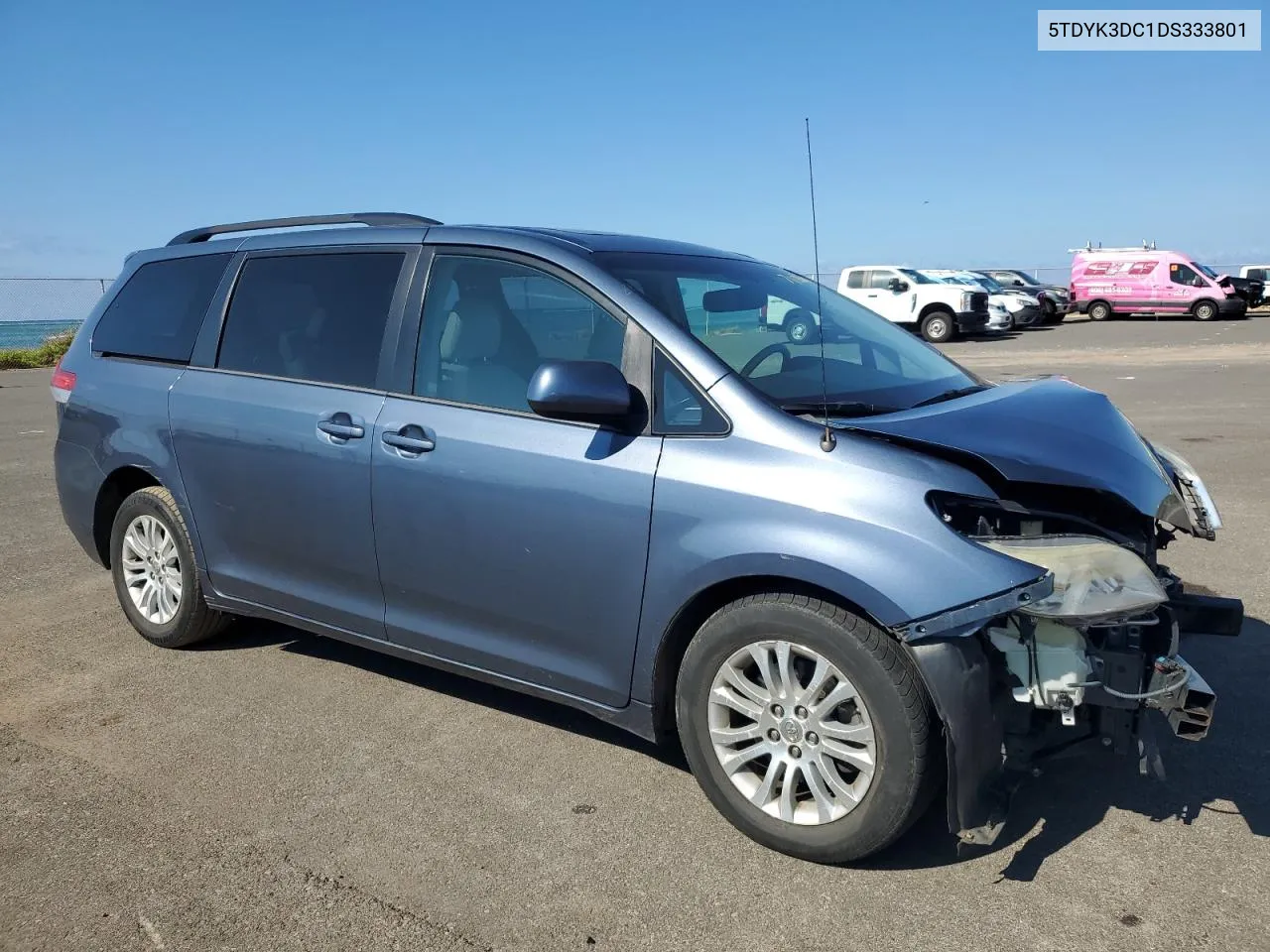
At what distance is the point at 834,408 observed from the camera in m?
3.45

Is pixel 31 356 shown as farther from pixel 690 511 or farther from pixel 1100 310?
pixel 1100 310

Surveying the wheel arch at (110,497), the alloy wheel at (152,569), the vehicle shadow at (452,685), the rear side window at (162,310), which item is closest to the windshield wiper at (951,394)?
the vehicle shadow at (452,685)

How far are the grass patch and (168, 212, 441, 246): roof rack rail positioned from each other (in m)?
22.6

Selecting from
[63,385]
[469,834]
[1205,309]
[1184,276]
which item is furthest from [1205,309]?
[469,834]

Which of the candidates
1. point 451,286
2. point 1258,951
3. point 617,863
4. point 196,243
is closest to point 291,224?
point 196,243

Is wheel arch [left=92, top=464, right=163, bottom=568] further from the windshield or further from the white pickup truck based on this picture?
the white pickup truck

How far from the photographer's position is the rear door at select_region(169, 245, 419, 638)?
407cm

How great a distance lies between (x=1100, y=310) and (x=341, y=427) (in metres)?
35.8

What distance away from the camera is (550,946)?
2766 mm

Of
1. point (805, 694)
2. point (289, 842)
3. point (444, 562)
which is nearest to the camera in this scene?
point (805, 694)

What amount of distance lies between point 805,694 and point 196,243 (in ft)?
12.0

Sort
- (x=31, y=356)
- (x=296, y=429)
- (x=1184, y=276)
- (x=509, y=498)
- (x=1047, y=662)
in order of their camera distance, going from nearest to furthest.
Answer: (x=1047, y=662), (x=509, y=498), (x=296, y=429), (x=31, y=356), (x=1184, y=276)

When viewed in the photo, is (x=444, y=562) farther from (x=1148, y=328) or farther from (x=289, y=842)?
(x=1148, y=328)

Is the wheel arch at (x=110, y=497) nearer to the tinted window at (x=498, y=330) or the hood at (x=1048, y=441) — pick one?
the tinted window at (x=498, y=330)
